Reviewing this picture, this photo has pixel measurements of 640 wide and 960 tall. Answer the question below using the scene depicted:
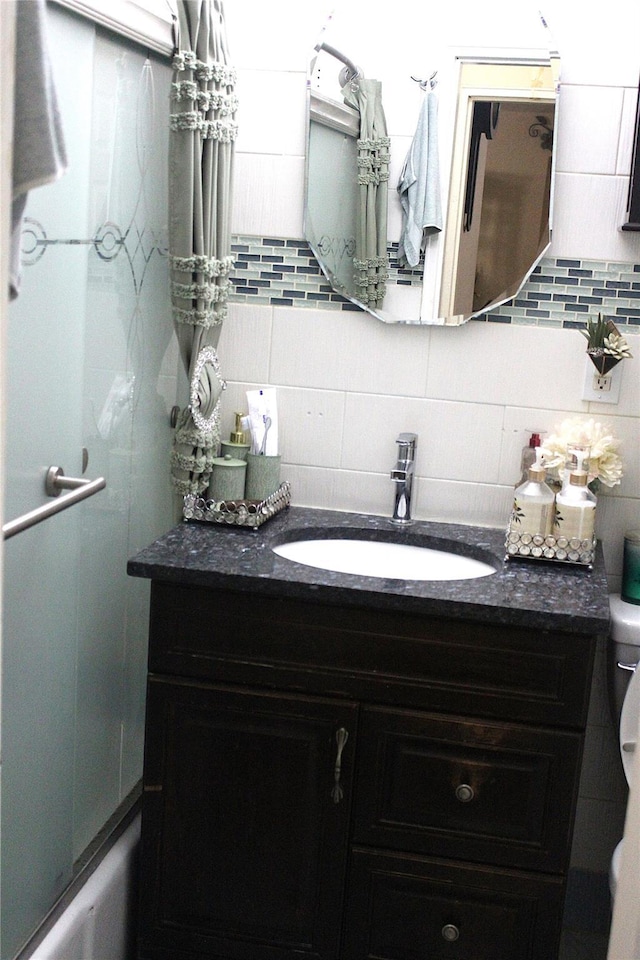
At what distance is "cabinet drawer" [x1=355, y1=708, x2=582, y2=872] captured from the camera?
171cm

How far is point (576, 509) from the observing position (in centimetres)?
189

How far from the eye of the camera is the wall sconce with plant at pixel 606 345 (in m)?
2.04

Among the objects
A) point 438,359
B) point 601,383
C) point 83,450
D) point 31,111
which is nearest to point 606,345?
point 601,383

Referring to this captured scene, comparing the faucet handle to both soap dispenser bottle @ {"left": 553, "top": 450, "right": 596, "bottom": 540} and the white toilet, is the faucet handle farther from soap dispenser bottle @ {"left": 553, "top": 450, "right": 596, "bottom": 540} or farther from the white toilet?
the white toilet

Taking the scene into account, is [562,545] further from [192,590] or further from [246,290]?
[246,290]

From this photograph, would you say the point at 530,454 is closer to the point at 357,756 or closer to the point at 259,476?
the point at 259,476

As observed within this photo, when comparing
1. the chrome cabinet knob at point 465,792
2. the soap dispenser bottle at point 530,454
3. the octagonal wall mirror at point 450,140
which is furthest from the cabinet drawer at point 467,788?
the octagonal wall mirror at point 450,140

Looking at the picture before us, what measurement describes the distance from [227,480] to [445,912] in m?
0.85

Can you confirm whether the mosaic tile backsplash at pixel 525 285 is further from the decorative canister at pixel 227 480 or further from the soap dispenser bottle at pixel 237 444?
the decorative canister at pixel 227 480

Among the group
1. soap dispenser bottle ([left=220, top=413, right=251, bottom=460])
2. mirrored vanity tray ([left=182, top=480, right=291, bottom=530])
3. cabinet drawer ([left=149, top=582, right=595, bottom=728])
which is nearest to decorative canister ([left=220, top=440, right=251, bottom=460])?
soap dispenser bottle ([left=220, top=413, right=251, bottom=460])

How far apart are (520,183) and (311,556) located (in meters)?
0.83

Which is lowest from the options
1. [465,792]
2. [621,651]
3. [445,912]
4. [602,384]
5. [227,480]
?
[445,912]

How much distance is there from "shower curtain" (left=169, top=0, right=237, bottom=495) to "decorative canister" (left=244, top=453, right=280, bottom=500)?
8 cm

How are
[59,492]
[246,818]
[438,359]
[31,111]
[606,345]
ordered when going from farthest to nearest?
[438,359] → [606,345] → [246,818] → [59,492] → [31,111]
